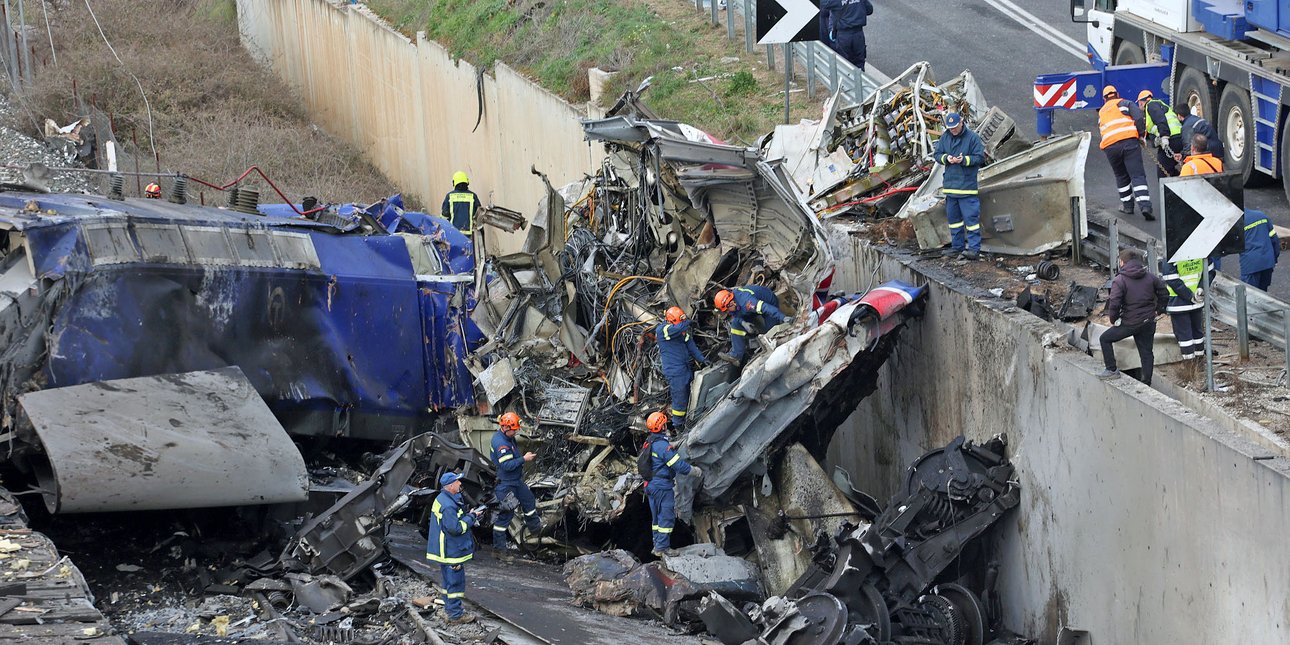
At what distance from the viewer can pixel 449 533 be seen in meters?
8.84

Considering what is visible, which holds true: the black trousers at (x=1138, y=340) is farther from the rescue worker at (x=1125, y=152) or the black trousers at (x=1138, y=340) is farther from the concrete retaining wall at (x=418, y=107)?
the concrete retaining wall at (x=418, y=107)

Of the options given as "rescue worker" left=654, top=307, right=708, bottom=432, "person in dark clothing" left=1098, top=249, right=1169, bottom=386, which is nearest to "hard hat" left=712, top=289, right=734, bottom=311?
"rescue worker" left=654, top=307, right=708, bottom=432

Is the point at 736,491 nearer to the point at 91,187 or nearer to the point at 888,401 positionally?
the point at 888,401

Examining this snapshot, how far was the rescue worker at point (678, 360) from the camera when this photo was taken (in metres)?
11.0

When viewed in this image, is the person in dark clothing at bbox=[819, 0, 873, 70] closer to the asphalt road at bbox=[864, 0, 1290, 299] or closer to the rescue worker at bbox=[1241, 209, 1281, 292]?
the asphalt road at bbox=[864, 0, 1290, 299]

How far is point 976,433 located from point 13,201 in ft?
23.1

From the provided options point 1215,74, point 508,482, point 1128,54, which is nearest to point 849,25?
point 1128,54

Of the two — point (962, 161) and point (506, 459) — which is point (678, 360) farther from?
point (962, 161)

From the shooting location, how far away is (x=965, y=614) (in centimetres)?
941

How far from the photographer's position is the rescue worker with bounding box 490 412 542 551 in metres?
10.6

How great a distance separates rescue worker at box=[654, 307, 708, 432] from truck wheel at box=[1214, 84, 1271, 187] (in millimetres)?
6432

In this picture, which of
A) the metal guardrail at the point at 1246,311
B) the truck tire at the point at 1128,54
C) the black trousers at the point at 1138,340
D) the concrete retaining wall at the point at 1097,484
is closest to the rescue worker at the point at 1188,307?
the metal guardrail at the point at 1246,311

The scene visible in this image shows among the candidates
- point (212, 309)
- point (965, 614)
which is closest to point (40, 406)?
point (212, 309)

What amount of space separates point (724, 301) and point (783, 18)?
308cm
